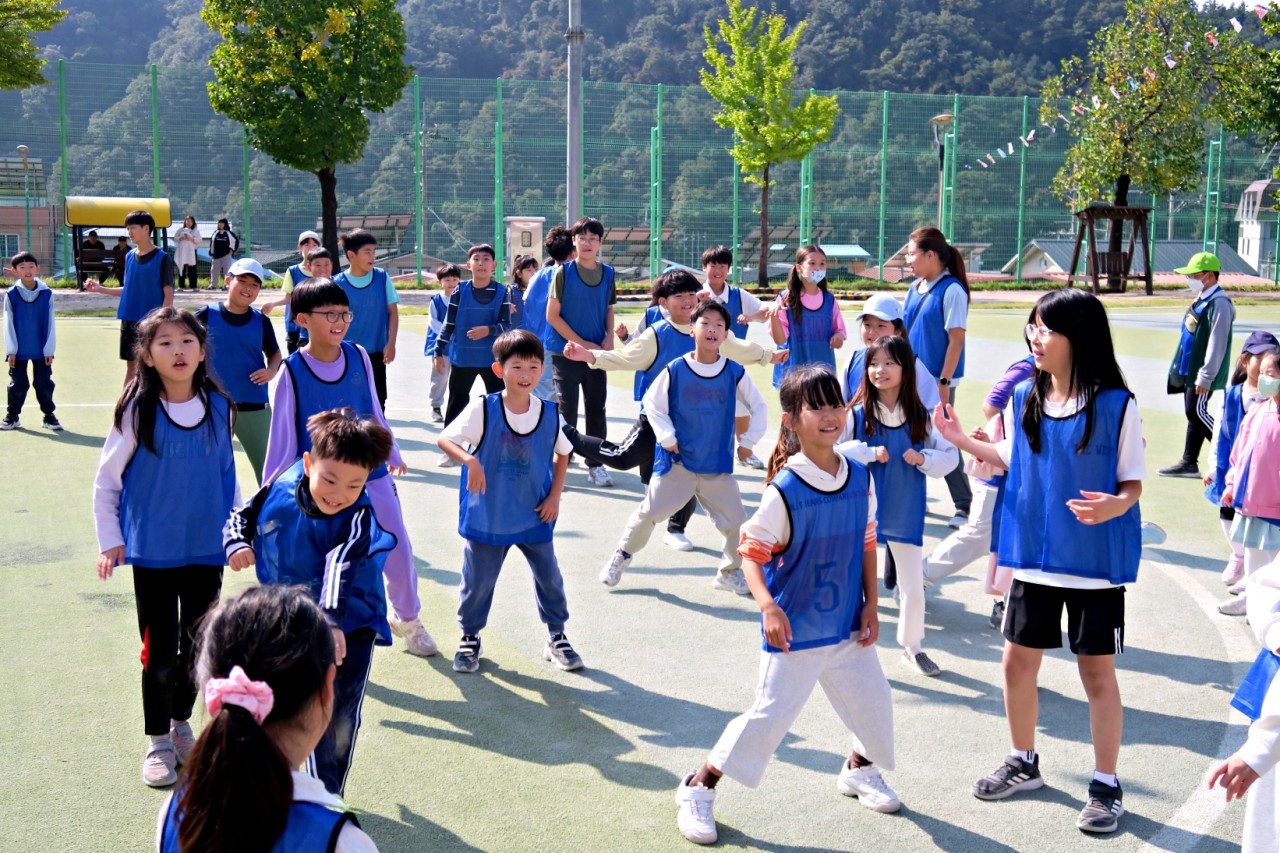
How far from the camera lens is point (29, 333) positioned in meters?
11.6

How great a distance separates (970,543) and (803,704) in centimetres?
236

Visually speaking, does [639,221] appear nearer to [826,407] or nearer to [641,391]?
[641,391]

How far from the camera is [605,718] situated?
5156 mm

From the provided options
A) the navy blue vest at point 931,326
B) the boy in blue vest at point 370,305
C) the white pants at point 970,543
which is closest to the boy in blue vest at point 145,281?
the boy in blue vest at point 370,305

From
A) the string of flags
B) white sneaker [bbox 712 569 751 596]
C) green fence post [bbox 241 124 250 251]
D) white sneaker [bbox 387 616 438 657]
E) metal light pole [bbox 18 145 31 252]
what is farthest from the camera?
the string of flags

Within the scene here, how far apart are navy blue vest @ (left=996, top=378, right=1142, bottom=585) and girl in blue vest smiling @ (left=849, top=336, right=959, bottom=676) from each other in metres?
1.35

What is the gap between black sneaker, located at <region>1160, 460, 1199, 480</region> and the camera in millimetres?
10203

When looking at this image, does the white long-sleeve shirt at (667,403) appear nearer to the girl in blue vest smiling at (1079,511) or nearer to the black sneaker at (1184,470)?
the girl in blue vest smiling at (1079,511)

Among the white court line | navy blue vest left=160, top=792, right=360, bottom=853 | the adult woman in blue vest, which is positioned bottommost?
the white court line

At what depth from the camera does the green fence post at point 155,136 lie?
3356 cm

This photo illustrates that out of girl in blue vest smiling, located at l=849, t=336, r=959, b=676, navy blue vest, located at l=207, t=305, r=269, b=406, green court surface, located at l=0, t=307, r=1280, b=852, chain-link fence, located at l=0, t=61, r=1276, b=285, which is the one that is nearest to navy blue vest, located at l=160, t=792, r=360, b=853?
green court surface, located at l=0, t=307, r=1280, b=852

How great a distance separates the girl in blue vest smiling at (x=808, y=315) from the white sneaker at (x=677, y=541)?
1.61 meters

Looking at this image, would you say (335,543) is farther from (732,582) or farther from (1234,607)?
(1234,607)

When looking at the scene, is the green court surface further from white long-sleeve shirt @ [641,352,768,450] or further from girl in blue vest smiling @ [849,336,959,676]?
white long-sleeve shirt @ [641,352,768,450]
